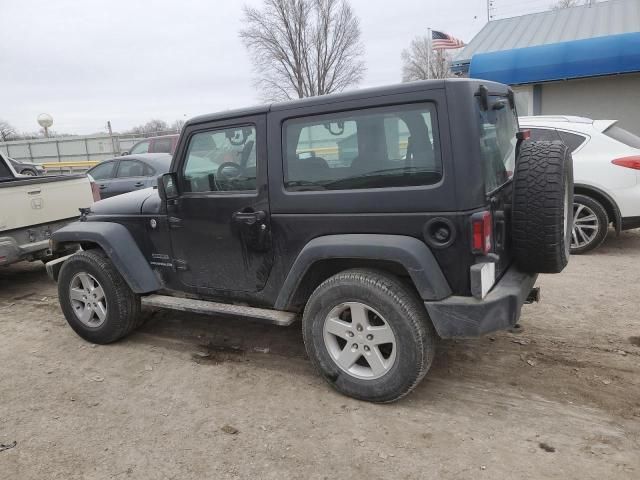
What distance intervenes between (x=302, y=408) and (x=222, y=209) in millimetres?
1492

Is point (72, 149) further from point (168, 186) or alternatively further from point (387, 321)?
point (387, 321)

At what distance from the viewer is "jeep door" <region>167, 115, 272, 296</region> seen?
11.4 ft

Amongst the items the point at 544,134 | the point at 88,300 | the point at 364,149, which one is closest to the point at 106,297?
the point at 88,300

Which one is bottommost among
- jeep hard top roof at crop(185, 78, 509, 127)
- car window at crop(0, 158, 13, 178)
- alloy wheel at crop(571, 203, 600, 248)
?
alloy wheel at crop(571, 203, 600, 248)

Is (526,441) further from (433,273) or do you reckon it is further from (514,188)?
(514,188)

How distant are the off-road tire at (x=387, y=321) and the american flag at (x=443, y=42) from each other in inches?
834

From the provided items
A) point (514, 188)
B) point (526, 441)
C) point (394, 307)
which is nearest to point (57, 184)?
point (394, 307)

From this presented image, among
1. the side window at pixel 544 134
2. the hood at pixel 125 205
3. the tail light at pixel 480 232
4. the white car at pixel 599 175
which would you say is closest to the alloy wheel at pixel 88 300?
the hood at pixel 125 205

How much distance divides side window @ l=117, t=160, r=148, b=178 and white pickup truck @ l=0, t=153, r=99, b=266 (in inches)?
127

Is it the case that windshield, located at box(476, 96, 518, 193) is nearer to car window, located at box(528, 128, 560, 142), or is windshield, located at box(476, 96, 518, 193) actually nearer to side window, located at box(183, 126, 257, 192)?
side window, located at box(183, 126, 257, 192)

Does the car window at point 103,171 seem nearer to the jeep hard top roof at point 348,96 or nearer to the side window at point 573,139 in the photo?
the jeep hard top roof at point 348,96

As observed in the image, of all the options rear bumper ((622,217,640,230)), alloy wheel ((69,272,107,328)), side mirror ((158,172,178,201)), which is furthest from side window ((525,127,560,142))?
alloy wheel ((69,272,107,328))

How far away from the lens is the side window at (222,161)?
3508 millimetres

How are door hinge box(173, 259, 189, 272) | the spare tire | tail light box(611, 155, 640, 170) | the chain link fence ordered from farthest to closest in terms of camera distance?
the chain link fence < tail light box(611, 155, 640, 170) < door hinge box(173, 259, 189, 272) < the spare tire
